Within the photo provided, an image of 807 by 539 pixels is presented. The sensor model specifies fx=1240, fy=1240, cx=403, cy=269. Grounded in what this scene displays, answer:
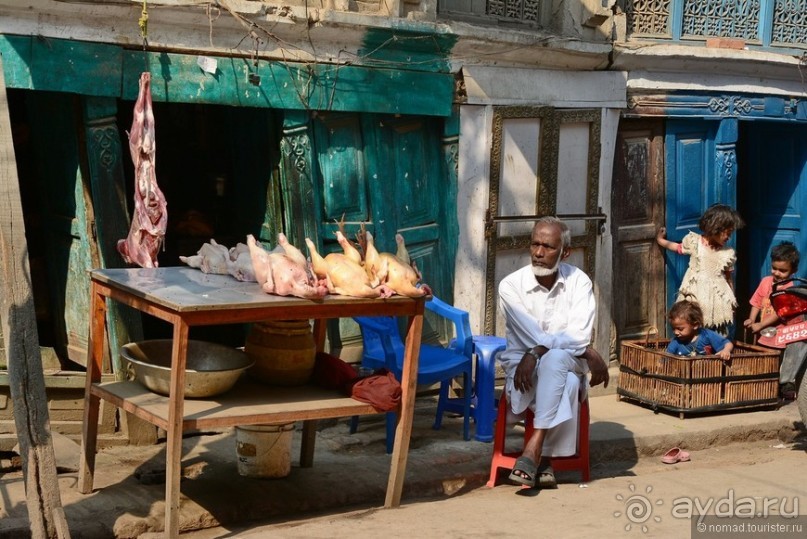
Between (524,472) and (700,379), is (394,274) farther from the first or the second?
(700,379)

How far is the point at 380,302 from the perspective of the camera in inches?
236

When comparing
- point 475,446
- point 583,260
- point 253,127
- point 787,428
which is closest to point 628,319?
point 583,260

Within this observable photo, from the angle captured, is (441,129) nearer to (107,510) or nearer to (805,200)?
(107,510)

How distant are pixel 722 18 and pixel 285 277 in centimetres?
622

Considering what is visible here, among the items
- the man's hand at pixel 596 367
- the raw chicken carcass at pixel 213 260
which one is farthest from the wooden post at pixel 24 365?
the man's hand at pixel 596 367

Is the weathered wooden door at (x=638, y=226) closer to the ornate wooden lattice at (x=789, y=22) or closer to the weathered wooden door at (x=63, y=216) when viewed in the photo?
the ornate wooden lattice at (x=789, y=22)

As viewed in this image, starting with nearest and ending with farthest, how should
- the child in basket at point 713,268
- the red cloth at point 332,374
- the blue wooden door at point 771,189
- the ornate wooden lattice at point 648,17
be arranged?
the red cloth at point 332,374 < the child in basket at point 713,268 < the ornate wooden lattice at point 648,17 < the blue wooden door at point 771,189

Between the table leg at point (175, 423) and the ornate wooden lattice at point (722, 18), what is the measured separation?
→ 20.9 feet

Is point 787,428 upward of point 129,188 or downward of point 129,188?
downward

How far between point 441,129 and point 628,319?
2706 mm

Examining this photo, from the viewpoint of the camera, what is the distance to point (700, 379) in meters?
8.90

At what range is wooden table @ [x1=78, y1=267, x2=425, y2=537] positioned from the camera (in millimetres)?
5512

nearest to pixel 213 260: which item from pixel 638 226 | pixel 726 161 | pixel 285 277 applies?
pixel 285 277

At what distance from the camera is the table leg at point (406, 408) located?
243 inches
